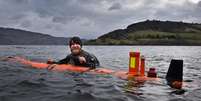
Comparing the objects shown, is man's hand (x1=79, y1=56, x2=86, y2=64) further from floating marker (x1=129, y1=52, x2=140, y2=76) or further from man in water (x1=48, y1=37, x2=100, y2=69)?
floating marker (x1=129, y1=52, x2=140, y2=76)

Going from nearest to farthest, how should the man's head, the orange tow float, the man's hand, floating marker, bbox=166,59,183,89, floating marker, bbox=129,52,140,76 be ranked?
floating marker, bbox=166,59,183,89
the orange tow float
floating marker, bbox=129,52,140,76
the man's hand
the man's head

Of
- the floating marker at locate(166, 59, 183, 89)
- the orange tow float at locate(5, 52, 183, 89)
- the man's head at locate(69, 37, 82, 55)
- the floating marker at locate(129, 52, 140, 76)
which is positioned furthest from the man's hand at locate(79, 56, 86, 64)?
the floating marker at locate(166, 59, 183, 89)

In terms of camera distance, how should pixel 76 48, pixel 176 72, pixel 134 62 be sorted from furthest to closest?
pixel 76 48, pixel 134 62, pixel 176 72

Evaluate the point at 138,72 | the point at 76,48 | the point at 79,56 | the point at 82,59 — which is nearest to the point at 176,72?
the point at 138,72

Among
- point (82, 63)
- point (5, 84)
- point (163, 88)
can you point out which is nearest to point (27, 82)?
point (5, 84)

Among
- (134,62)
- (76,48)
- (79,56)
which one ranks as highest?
(76,48)

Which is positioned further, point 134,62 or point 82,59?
point 82,59

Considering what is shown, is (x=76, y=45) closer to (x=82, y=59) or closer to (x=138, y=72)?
(x=82, y=59)

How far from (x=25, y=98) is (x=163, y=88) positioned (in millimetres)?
5529

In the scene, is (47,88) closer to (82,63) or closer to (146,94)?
(146,94)

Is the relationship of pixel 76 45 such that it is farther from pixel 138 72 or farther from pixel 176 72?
pixel 176 72

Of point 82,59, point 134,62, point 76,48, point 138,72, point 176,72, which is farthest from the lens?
point 76,48

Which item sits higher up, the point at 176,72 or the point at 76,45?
the point at 76,45

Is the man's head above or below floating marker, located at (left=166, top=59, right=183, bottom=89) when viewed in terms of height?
above
